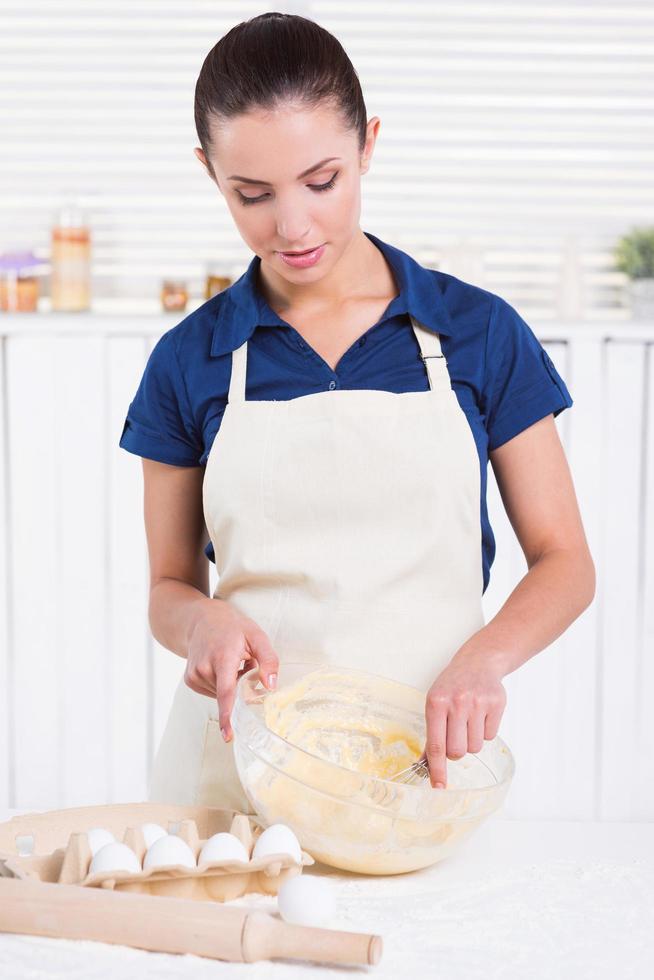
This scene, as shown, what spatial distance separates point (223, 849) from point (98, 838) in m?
0.11

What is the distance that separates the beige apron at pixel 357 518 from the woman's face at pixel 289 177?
0.17 meters

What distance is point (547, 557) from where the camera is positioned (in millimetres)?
1252

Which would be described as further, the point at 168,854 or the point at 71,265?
the point at 71,265

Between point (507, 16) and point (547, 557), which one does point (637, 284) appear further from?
point (547, 557)

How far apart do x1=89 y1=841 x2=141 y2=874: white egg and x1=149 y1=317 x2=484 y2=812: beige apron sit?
0.31 meters

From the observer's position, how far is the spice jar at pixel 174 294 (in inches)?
102

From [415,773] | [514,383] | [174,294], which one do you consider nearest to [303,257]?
[514,383]

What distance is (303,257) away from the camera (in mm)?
1192

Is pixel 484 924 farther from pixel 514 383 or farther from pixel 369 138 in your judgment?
pixel 369 138

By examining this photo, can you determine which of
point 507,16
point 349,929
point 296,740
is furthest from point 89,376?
point 349,929

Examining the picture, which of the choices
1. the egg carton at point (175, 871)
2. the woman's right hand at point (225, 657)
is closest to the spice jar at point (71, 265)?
the woman's right hand at point (225, 657)

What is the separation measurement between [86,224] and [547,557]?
5.60 feet

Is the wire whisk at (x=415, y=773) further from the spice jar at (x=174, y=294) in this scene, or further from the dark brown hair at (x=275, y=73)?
the spice jar at (x=174, y=294)

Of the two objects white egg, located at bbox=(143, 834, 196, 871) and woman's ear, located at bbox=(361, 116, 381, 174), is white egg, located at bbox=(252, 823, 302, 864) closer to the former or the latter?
white egg, located at bbox=(143, 834, 196, 871)
